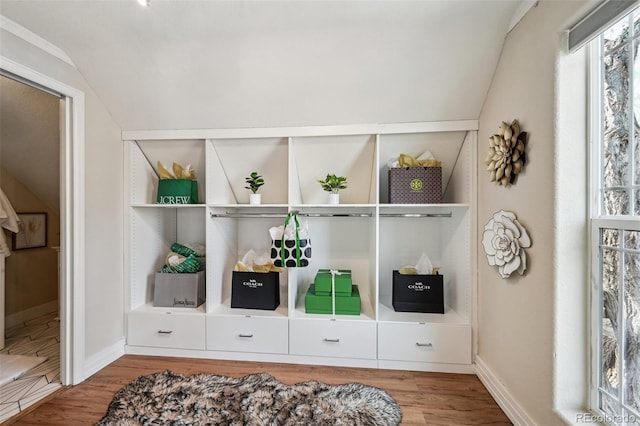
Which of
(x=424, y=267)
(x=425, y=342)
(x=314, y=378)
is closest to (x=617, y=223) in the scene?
(x=424, y=267)

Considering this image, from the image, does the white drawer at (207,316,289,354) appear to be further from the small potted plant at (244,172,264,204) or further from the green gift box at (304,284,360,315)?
the small potted plant at (244,172,264,204)

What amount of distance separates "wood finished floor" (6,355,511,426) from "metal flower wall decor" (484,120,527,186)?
128 centimetres

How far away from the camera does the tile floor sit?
1.52 metres

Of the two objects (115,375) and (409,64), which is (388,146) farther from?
(115,375)

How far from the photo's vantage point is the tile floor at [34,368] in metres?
1.52

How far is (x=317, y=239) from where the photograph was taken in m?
2.38

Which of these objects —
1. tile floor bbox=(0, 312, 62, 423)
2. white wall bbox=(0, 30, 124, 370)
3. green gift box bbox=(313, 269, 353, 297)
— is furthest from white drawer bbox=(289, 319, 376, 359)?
tile floor bbox=(0, 312, 62, 423)

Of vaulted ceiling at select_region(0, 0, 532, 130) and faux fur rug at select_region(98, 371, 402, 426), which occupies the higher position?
vaulted ceiling at select_region(0, 0, 532, 130)

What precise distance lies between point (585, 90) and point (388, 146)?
1.08 m

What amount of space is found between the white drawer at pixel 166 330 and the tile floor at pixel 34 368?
1.52 ft

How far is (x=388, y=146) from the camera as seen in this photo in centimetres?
200

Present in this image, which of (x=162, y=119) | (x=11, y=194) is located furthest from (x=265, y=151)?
(x=11, y=194)

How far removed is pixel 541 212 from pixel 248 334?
193 cm

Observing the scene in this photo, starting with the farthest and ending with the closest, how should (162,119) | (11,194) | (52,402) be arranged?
1. (11,194)
2. (162,119)
3. (52,402)
